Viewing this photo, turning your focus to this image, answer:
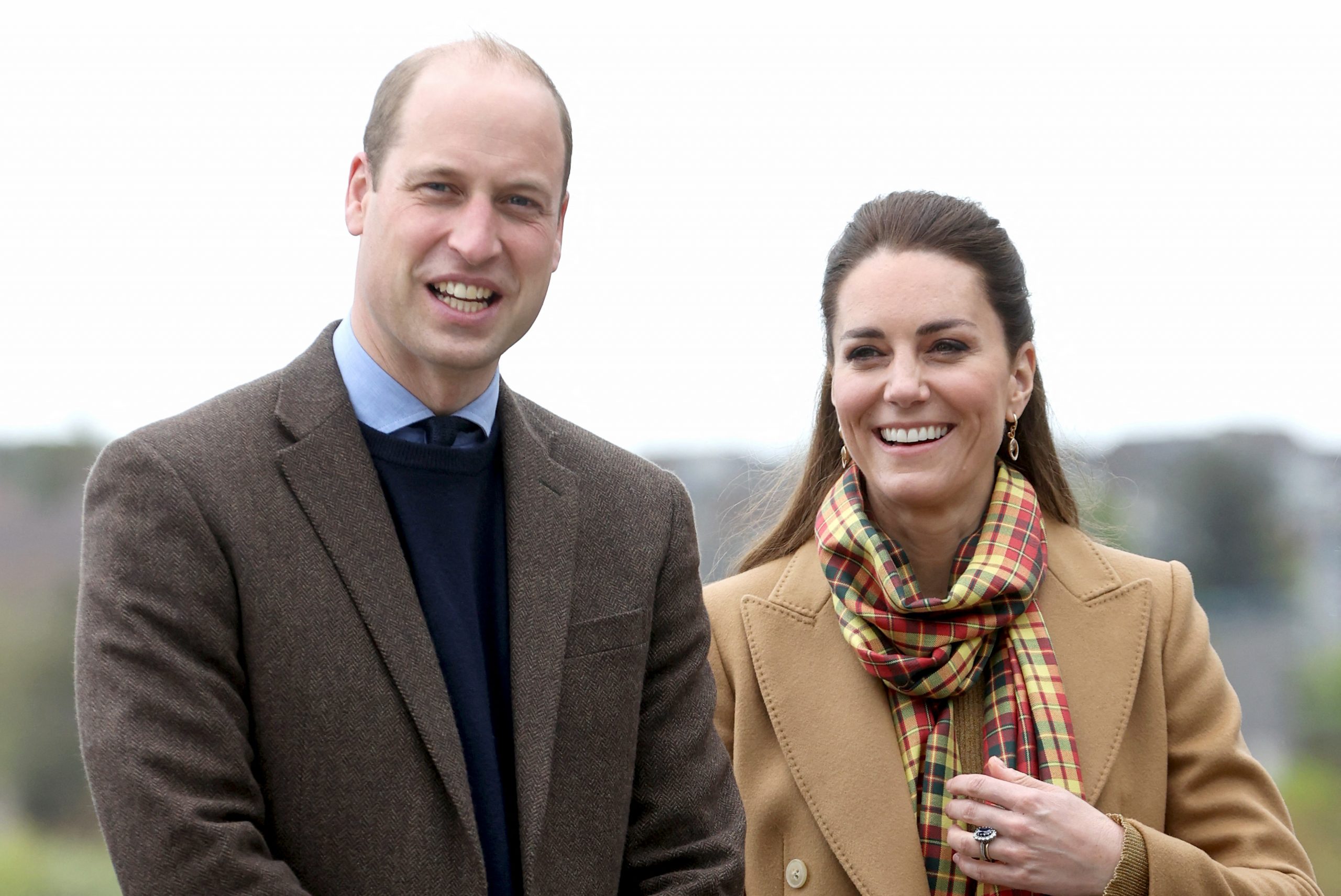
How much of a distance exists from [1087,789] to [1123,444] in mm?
21919

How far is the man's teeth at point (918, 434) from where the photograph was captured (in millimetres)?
3057

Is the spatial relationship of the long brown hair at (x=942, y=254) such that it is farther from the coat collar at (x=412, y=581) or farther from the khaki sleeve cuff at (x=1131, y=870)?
the coat collar at (x=412, y=581)

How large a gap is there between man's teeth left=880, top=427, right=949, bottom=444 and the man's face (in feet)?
3.35

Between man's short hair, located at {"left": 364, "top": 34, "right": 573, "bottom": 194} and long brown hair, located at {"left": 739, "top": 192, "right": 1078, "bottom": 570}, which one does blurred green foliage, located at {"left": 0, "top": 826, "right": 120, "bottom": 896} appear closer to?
long brown hair, located at {"left": 739, "top": 192, "right": 1078, "bottom": 570}

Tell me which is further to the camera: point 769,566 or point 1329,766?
point 1329,766

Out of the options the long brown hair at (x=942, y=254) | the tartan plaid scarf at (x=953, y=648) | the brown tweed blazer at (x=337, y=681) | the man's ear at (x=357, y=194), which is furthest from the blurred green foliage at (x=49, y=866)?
the man's ear at (x=357, y=194)

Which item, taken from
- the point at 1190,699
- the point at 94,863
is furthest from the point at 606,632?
the point at 94,863

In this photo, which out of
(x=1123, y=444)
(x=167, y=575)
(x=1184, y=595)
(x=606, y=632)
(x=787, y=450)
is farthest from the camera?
(x=1123, y=444)

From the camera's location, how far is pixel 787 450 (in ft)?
12.1

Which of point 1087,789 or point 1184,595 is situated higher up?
point 1184,595

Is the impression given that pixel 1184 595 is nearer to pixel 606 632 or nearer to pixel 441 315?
pixel 606 632

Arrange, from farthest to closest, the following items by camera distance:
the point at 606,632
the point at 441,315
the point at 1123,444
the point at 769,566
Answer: the point at 1123,444 → the point at 769,566 → the point at 606,632 → the point at 441,315

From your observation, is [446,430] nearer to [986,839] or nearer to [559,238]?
[559,238]

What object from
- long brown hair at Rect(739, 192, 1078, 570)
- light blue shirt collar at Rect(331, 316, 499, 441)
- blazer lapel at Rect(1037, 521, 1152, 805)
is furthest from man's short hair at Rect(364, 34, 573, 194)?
blazer lapel at Rect(1037, 521, 1152, 805)
